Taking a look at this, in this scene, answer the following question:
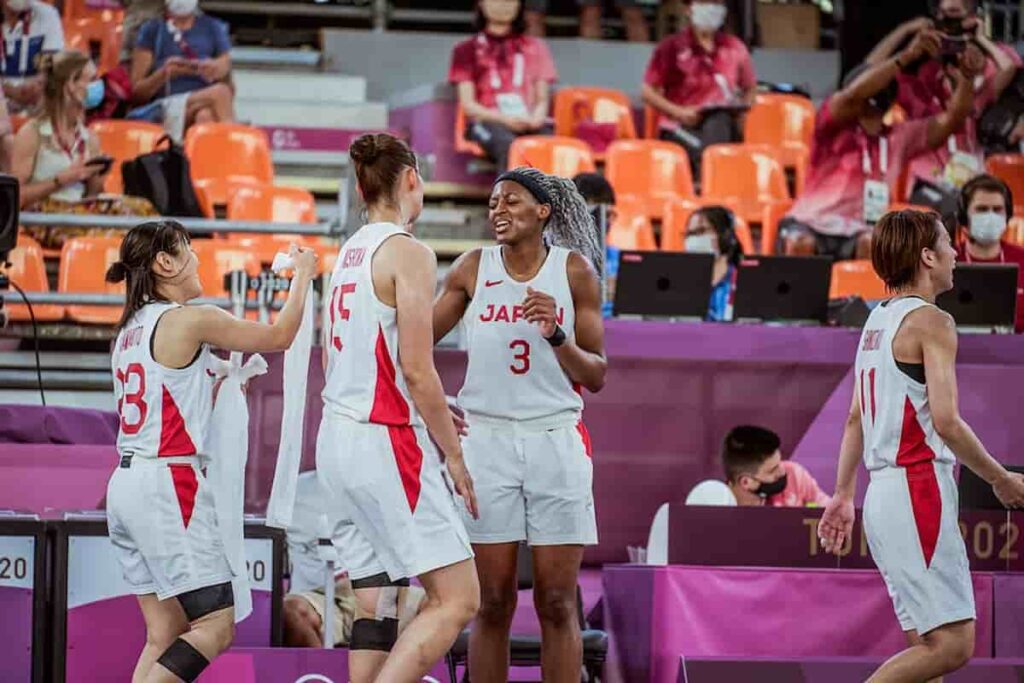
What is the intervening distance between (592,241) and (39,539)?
6.62 ft

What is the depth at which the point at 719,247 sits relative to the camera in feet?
30.0

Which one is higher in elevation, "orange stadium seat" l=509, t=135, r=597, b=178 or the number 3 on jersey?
"orange stadium seat" l=509, t=135, r=597, b=178

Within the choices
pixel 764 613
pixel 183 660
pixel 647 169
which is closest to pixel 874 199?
pixel 647 169

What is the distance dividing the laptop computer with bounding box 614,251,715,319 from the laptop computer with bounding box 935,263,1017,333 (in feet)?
3.48

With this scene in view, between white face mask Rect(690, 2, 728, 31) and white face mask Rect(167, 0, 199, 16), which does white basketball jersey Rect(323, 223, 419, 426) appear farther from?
white face mask Rect(690, 2, 728, 31)

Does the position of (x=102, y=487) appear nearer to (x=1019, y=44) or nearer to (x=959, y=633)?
(x=959, y=633)

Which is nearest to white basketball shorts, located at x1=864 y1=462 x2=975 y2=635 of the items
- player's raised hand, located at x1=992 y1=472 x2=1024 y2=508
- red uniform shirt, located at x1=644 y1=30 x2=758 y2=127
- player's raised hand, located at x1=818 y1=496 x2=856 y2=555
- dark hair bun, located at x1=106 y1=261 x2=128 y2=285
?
player's raised hand, located at x1=992 y1=472 x2=1024 y2=508

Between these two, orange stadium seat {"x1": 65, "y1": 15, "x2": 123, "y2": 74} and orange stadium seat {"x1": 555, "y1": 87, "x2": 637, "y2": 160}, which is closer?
orange stadium seat {"x1": 65, "y1": 15, "x2": 123, "y2": 74}

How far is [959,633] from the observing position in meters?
4.95

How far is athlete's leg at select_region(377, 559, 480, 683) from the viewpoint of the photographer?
4602 millimetres

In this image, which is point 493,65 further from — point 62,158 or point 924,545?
point 924,545

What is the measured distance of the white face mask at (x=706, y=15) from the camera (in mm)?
12188

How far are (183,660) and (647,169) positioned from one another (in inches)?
279

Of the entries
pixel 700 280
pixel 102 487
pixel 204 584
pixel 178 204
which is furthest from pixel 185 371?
pixel 178 204
